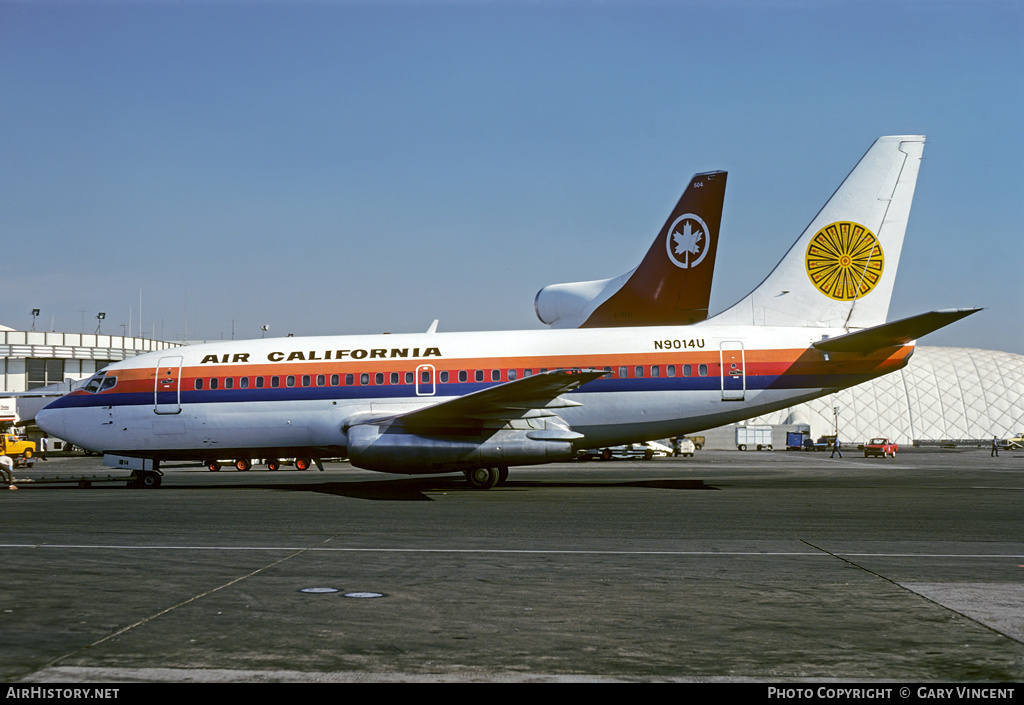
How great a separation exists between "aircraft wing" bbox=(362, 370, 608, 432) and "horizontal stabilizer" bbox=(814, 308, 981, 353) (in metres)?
7.46

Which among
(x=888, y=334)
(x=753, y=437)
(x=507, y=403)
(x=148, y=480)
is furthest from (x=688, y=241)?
(x=753, y=437)

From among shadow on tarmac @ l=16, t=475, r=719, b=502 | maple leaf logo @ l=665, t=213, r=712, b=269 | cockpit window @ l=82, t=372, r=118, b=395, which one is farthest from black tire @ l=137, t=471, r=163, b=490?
maple leaf logo @ l=665, t=213, r=712, b=269

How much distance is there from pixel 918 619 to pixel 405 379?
18224mm

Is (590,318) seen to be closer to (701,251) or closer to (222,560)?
(701,251)

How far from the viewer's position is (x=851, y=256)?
24.6 m

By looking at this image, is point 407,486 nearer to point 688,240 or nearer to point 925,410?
point 688,240

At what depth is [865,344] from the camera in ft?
75.0

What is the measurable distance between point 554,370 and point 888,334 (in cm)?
913

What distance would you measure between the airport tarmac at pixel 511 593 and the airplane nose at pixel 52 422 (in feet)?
27.6

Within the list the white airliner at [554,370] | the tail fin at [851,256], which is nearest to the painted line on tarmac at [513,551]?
the white airliner at [554,370]

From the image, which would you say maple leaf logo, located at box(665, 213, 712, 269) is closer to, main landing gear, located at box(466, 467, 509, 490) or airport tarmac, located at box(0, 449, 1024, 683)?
main landing gear, located at box(466, 467, 509, 490)

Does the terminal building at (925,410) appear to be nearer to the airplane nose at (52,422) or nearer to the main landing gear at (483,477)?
the main landing gear at (483,477)

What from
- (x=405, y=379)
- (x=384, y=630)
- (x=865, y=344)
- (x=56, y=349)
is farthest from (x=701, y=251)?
(x=56, y=349)

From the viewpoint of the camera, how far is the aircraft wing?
20344 mm
